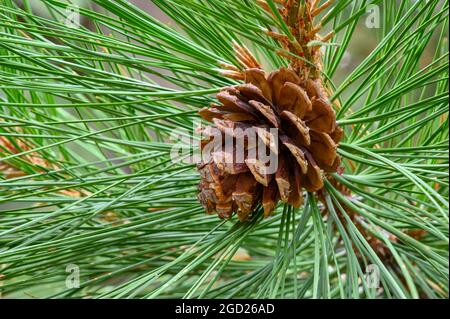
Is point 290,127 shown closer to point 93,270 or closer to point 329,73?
point 329,73

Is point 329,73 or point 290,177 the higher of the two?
point 329,73

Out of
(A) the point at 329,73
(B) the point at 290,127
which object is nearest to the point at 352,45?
(A) the point at 329,73

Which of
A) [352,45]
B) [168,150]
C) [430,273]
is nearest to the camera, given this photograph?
[168,150]

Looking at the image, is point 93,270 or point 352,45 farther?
point 352,45

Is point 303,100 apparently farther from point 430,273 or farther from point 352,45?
point 352,45

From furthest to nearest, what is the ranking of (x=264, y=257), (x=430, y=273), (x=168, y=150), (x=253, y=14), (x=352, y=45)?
(x=352, y=45), (x=264, y=257), (x=430, y=273), (x=168, y=150), (x=253, y=14)

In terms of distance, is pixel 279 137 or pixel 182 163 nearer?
pixel 279 137
